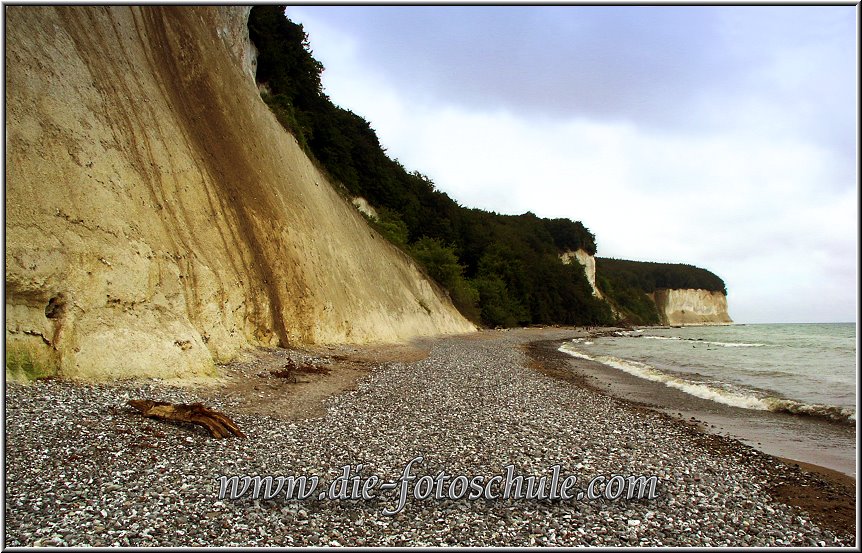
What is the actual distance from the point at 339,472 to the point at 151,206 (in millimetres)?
9401

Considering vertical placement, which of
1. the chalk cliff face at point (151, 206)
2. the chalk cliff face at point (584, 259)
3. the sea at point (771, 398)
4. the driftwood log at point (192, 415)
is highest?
the chalk cliff face at point (584, 259)

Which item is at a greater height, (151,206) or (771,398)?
(151,206)

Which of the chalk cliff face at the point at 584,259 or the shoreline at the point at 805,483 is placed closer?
the shoreline at the point at 805,483

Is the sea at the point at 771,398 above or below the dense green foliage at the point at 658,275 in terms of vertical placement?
below

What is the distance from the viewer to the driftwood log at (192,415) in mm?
7203

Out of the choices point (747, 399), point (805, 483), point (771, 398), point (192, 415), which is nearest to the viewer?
point (805, 483)

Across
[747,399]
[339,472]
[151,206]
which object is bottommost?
[747,399]

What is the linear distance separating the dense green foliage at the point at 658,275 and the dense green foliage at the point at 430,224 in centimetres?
4491

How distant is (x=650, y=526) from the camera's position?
5289 mm

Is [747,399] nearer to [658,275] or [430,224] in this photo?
[430,224]

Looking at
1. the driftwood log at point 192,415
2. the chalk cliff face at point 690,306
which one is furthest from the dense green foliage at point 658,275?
the driftwood log at point 192,415

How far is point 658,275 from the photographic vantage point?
13962 cm

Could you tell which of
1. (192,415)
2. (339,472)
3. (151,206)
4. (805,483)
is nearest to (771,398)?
(805,483)

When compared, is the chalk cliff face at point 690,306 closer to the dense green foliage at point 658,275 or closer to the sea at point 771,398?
the dense green foliage at point 658,275
